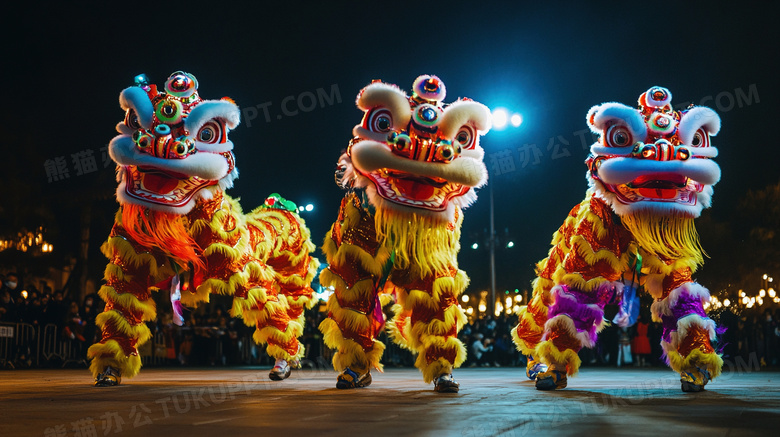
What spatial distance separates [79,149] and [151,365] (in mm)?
5892

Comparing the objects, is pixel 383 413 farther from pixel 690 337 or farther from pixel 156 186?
pixel 156 186

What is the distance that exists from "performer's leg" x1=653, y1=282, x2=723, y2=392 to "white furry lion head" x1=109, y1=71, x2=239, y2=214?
4030 millimetres

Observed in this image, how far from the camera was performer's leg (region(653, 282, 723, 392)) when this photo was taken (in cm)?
605

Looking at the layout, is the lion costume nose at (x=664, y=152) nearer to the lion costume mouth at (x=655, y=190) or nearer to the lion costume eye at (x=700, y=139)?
the lion costume mouth at (x=655, y=190)

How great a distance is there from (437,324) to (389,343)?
32.2 feet

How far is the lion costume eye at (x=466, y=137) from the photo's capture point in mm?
6203

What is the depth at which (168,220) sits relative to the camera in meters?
6.91

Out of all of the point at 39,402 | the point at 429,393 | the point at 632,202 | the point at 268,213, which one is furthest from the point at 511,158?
the point at 39,402

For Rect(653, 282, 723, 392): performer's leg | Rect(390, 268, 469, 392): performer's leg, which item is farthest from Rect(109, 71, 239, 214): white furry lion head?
Rect(653, 282, 723, 392): performer's leg

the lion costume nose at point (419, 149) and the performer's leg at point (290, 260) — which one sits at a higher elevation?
the lion costume nose at point (419, 149)

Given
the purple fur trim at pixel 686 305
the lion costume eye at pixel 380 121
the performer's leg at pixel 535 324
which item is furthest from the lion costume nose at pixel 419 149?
the performer's leg at pixel 535 324

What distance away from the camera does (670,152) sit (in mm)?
6270

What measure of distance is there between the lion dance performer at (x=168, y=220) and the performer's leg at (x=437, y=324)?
2.04 m

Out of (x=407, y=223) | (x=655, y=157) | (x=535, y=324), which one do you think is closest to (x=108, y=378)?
(x=407, y=223)
